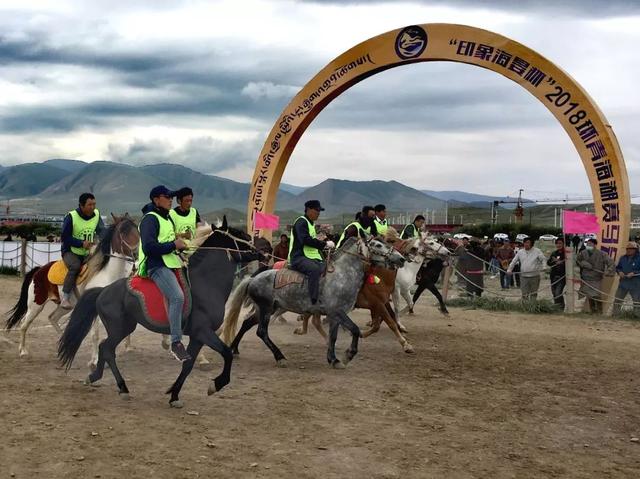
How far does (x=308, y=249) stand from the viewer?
962cm

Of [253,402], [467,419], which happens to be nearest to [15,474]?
[253,402]

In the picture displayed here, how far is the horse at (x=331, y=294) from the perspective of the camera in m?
9.19

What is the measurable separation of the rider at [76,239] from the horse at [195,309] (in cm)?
188

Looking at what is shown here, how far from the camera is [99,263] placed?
9203 millimetres

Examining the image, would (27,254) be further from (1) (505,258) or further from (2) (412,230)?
(1) (505,258)

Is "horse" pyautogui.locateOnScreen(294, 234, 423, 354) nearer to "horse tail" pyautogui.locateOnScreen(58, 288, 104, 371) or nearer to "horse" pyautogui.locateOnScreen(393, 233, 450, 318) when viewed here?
"horse" pyautogui.locateOnScreen(393, 233, 450, 318)

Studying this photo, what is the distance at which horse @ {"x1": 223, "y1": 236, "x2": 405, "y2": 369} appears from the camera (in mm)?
9188

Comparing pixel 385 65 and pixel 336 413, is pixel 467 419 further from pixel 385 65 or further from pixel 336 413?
pixel 385 65

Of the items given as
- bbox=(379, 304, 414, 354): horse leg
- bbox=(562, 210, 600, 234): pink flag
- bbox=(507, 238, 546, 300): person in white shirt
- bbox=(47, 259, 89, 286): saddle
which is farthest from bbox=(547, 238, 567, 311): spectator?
bbox=(47, 259, 89, 286): saddle

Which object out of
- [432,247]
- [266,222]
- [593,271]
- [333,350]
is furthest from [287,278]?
[266,222]

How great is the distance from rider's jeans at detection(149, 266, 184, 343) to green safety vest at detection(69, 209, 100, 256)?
112 inches

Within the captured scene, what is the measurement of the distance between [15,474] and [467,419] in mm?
4175

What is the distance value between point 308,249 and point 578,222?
798cm

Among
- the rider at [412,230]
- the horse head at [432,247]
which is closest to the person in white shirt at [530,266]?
the rider at [412,230]
